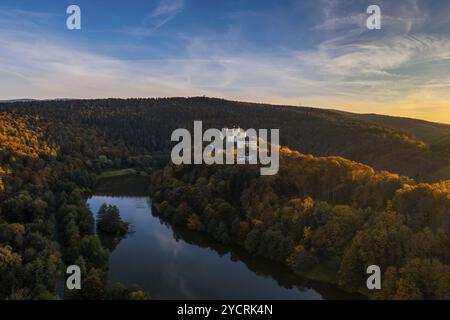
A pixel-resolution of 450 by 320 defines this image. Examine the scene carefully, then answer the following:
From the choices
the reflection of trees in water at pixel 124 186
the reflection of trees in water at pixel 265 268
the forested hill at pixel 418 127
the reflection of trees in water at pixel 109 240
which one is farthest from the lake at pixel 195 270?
the forested hill at pixel 418 127

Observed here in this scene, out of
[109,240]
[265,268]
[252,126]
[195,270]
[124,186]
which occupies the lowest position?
[265,268]

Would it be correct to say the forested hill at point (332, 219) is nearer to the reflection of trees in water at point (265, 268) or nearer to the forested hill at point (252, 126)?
the reflection of trees in water at point (265, 268)

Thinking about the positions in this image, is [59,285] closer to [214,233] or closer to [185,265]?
[185,265]

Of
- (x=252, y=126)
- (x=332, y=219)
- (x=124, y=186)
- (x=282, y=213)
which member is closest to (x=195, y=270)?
(x=282, y=213)

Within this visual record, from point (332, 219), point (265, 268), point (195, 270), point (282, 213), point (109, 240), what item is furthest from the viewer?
point (109, 240)

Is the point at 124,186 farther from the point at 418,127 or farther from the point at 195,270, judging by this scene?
the point at 418,127

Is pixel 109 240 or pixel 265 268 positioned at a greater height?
pixel 109 240

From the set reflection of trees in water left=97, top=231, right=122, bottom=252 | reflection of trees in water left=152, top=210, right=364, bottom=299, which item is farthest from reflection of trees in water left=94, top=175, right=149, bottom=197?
reflection of trees in water left=152, top=210, right=364, bottom=299
